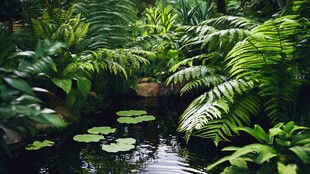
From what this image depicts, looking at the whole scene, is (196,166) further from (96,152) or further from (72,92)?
(72,92)

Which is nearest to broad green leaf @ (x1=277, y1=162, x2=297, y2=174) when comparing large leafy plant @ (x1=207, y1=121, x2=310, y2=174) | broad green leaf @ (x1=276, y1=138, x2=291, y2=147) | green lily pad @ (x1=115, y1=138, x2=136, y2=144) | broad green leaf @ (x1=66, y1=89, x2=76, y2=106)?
large leafy plant @ (x1=207, y1=121, x2=310, y2=174)

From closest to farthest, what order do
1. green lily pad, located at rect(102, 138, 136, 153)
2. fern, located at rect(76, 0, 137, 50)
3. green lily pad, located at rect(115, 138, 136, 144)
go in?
1. green lily pad, located at rect(102, 138, 136, 153)
2. green lily pad, located at rect(115, 138, 136, 144)
3. fern, located at rect(76, 0, 137, 50)

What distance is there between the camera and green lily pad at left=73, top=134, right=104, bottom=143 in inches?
132

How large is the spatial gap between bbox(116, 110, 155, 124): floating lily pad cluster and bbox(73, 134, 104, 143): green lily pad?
0.55 metres

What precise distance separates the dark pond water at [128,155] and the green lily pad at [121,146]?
41mm

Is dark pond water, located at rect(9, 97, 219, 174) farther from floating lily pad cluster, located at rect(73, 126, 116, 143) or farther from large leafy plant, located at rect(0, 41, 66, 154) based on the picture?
large leafy plant, located at rect(0, 41, 66, 154)

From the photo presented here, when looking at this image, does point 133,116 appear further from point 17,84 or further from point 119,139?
point 17,84

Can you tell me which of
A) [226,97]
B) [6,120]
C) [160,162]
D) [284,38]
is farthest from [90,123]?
[6,120]

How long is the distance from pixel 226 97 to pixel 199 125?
40cm

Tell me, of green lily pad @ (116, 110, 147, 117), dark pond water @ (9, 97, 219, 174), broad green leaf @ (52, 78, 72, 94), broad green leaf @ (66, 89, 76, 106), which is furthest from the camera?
green lily pad @ (116, 110, 147, 117)

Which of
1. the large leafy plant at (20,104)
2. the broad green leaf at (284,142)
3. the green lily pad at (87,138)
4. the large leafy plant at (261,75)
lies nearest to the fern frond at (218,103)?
the large leafy plant at (261,75)

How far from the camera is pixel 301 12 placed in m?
3.05

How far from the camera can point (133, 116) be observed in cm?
425

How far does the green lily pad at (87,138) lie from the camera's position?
11.0 ft
